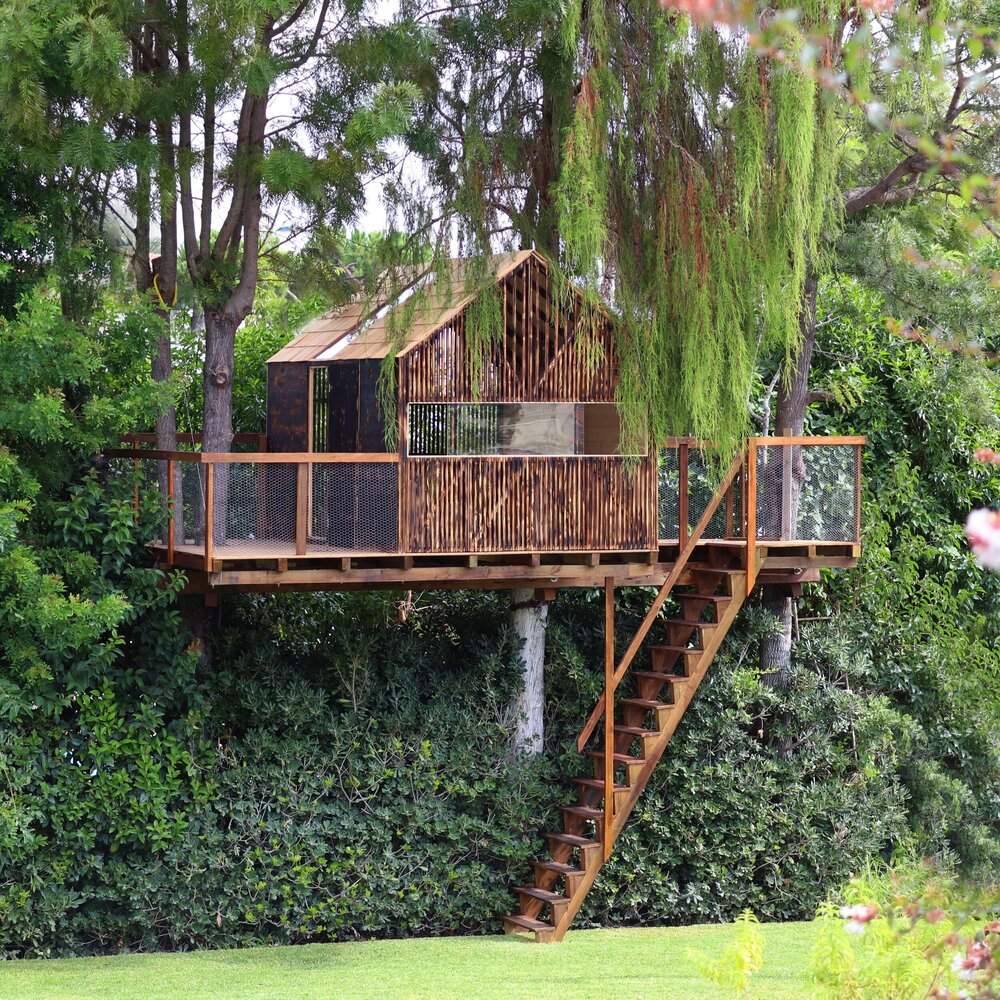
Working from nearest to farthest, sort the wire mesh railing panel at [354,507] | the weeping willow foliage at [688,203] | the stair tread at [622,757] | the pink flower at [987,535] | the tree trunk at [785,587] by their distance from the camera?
the pink flower at [987,535] → the wire mesh railing panel at [354,507] → the weeping willow foliage at [688,203] → the stair tread at [622,757] → the tree trunk at [785,587]

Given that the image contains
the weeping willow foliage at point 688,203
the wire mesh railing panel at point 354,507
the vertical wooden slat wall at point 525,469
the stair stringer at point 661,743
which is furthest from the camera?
the stair stringer at point 661,743

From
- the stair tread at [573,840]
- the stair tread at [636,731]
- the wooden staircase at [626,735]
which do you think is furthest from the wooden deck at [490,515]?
the stair tread at [573,840]

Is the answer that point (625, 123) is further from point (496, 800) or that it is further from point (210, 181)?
point (496, 800)

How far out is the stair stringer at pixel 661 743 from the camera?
11.9m

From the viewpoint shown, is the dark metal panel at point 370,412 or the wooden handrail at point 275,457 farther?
the dark metal panel at point 370,412

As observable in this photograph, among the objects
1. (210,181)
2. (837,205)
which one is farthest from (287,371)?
(837,205)

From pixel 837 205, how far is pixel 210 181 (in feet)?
18.4

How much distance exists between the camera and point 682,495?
39.7 feet

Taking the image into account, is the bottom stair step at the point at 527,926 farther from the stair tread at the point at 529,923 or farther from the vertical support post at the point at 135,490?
the vertical support post at the point at 135,490

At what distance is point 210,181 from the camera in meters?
11.7

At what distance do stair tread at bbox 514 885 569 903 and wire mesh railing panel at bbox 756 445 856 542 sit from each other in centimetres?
358

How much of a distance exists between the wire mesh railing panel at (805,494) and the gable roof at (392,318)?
2741 millimetres

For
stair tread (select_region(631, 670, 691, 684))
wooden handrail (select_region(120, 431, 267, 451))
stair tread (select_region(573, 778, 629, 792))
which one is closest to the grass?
stair tread (select_region(573, 778, 629, 792))

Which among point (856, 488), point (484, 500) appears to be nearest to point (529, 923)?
point (484, 500)
